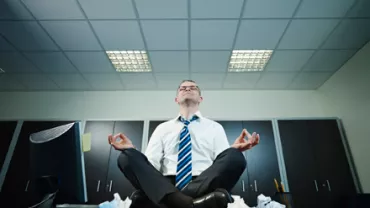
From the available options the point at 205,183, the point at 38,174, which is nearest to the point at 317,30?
the point at 205,183

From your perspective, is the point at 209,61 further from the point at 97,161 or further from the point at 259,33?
the point at 97,161

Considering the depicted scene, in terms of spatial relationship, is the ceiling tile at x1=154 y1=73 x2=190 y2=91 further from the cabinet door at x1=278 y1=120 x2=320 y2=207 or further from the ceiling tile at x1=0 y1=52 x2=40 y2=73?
the ceiling tile at x1=0 y1=52 x2=40 y2=73

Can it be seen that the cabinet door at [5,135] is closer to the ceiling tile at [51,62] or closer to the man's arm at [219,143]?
the ceiling tile at [51,62]

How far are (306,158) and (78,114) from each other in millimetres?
3775

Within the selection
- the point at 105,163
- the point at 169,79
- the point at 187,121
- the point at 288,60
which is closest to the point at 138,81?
the point at 169,79

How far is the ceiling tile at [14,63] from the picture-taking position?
2.86 m

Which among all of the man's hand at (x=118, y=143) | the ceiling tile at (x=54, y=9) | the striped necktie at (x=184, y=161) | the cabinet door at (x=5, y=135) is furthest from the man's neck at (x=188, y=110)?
the cabinet door at (x=5, y=135)

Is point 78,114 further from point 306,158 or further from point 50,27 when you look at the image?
point 306,158

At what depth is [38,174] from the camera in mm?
668

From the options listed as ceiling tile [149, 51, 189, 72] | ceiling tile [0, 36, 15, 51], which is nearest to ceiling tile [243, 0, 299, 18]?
ceiling tile [149, 51, 189, 72]

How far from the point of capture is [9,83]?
3561mm

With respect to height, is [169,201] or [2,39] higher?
[2,39]

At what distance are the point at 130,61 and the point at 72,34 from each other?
0.84 meters

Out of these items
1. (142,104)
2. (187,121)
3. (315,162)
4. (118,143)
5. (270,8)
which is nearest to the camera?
(118,143)
